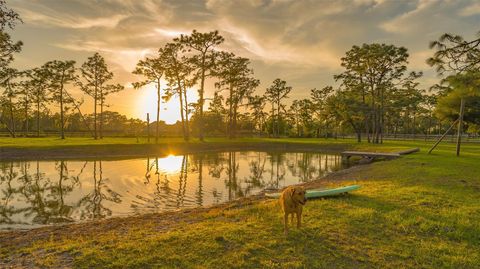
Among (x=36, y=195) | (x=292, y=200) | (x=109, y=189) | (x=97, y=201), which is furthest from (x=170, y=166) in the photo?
(x=292, y=200)

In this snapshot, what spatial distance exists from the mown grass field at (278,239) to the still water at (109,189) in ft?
8.63

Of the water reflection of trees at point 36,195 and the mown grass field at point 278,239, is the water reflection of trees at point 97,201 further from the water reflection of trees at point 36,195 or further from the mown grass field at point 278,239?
the mown grass field at point 278,239

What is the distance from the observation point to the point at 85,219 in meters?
11.0

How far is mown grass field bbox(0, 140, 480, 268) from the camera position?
593 centimetres

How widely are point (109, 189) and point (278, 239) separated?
1236 centimetres

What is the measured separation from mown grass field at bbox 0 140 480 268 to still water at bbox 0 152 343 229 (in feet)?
8.63

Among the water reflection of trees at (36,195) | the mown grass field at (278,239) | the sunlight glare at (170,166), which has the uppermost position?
the mown grass field at (278,239)

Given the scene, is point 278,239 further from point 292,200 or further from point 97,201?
Answer: point 97,201

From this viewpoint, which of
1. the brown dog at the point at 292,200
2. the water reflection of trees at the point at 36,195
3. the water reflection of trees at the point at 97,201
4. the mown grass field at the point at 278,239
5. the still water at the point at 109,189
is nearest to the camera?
the mown grass field at the point at 278,239

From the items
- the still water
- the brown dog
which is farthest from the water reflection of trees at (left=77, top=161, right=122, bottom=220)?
the brown dog

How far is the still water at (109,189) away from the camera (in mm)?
11984

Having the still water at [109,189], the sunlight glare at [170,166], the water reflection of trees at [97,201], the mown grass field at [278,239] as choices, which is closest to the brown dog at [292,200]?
the mown grass field at [278,239]

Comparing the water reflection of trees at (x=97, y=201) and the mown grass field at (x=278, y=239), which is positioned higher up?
the mown grass field at (x=278, y=239)

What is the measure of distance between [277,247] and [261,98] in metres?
68.6
